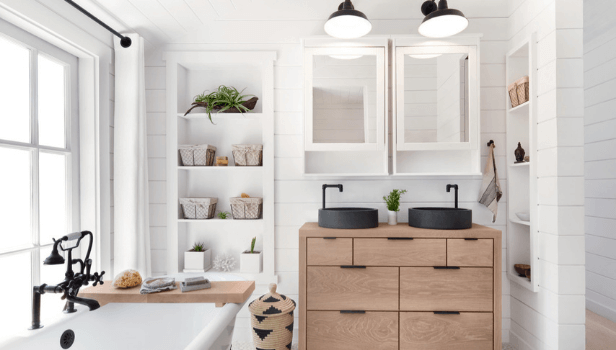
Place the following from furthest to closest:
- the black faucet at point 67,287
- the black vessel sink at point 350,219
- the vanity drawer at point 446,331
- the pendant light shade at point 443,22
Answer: the black vessel sink at point 350,219 → the vanity drawer at point 446,331 → the pendant light shade at point 443,22 → the black faucet at point 67,287

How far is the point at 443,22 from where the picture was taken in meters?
1.99

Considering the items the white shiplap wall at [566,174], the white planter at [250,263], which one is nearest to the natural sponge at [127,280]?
the white planter at [250,263]

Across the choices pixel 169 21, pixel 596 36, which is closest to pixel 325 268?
pixel 169 21

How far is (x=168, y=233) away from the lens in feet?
8.31

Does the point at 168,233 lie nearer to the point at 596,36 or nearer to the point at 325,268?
the point at 325,268

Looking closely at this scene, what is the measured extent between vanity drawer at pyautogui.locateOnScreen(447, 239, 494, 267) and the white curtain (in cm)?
193

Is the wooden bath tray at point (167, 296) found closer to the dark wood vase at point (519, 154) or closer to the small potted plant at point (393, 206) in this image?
the small potted plant at point (393, 206)

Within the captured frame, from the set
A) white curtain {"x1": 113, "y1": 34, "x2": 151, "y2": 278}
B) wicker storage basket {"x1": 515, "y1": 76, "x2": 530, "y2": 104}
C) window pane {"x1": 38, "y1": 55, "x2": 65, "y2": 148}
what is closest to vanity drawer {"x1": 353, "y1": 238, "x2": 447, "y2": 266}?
wicker storage basket {"x1": 515, "y1": 76, "x2": 530, "y2": 104}

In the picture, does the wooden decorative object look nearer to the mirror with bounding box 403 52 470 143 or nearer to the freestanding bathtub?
the mirror with bounding box 403 52 470 143

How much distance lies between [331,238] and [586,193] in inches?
101

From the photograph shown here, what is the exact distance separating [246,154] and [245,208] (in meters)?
0.38

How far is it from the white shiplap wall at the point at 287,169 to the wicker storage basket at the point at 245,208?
0.16 meters

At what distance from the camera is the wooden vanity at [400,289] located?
2.08 m

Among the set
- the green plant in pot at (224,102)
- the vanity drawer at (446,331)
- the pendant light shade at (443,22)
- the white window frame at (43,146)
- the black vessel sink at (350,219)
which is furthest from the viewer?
the green plant in pot at (224,102)
